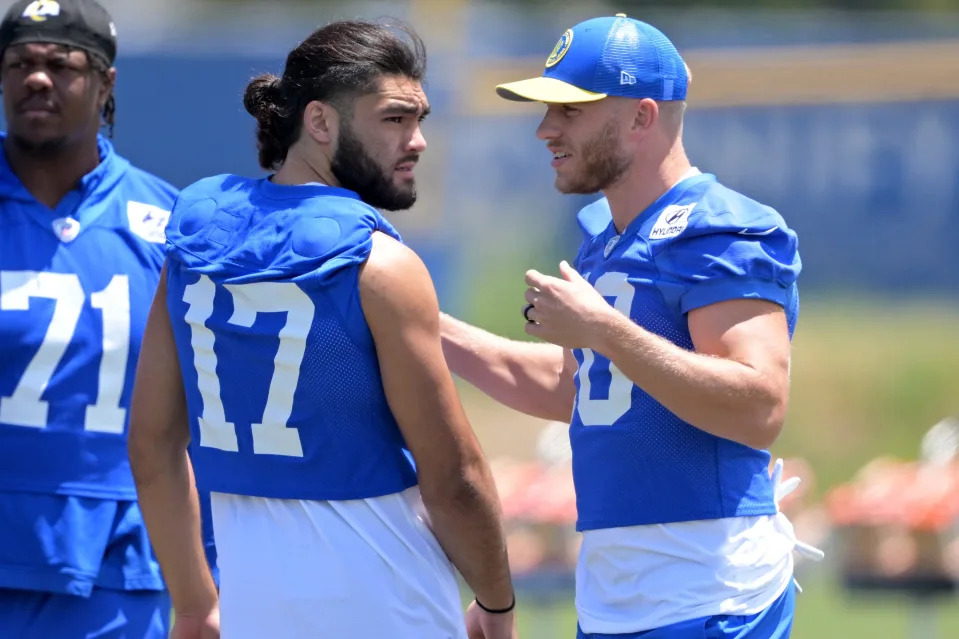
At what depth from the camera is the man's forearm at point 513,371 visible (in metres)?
3.21

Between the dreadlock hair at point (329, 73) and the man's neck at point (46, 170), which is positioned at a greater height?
the dreadlock hair at point (329, 73)

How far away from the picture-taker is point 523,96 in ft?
9.35

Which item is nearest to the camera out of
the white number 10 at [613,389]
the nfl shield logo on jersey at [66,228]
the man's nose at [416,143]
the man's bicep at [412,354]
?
the man's bicep at [412,354]

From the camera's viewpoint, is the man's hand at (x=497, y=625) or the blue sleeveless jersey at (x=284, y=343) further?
the man's hand at (x=497, y=625)

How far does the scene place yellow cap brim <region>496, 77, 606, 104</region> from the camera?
2.83 meters

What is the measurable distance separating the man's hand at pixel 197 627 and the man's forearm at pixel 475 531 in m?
0.58

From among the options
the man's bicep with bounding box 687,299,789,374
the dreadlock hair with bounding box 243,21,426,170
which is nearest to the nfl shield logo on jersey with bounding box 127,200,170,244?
the dreadlock hair with bounding box 243,21,426,170

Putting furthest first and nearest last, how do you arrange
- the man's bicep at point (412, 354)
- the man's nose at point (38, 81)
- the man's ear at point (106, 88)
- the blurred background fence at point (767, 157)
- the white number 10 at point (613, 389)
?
the blurred background fence at point (767, 157), the man's ear at point (106, 88), the man's nose at point (38, 81), the white number 10 at point (613, 389), the man's bicep at point (412, 354)

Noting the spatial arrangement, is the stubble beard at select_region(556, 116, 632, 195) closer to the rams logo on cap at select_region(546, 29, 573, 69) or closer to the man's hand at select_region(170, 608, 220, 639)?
the rams logo on cap at select_region(546, 29, 573, 69)

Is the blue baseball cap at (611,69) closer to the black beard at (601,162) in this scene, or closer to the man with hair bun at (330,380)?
the black beard at (601,162)

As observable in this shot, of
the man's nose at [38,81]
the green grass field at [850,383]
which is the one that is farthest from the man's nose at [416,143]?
the green grass field at [850,383]

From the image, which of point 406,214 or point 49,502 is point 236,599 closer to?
point 49,502

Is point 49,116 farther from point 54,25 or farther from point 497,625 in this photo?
point 497,625

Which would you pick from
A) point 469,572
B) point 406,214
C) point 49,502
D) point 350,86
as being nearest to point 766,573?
point 469,572
